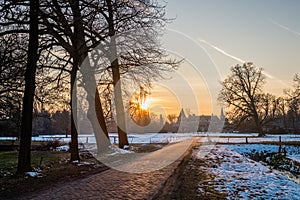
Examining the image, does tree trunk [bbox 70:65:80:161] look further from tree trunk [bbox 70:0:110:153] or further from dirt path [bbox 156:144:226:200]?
dirt path [bbox 156:144:226:200]

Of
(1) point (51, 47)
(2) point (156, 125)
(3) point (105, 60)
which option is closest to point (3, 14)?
(1) point (51, 47)

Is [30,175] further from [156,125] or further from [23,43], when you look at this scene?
[156,125]

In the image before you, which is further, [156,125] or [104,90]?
[156,125]

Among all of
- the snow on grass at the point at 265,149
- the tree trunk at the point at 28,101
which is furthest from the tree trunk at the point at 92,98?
the snow on grass at the point at 265,149

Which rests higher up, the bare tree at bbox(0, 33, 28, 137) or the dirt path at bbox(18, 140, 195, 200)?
the bare tree at bbox(0, 33, 28, 137)

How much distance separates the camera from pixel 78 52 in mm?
15852

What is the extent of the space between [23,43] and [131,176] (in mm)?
8580

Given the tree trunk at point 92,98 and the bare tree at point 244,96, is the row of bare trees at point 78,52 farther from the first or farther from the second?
the bare tree at point 244,96

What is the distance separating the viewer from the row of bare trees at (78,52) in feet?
42.8

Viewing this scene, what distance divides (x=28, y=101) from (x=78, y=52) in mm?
3946

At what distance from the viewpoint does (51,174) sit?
13.1 metres

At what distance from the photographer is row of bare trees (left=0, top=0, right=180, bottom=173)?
13031mm

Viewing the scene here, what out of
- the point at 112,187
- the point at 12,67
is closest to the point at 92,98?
the point at 12,67

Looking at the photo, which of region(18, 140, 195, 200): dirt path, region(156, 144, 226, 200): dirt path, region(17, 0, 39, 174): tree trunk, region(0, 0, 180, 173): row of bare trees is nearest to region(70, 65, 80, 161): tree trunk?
region(0, 0, 180, 173): row of bare trees
